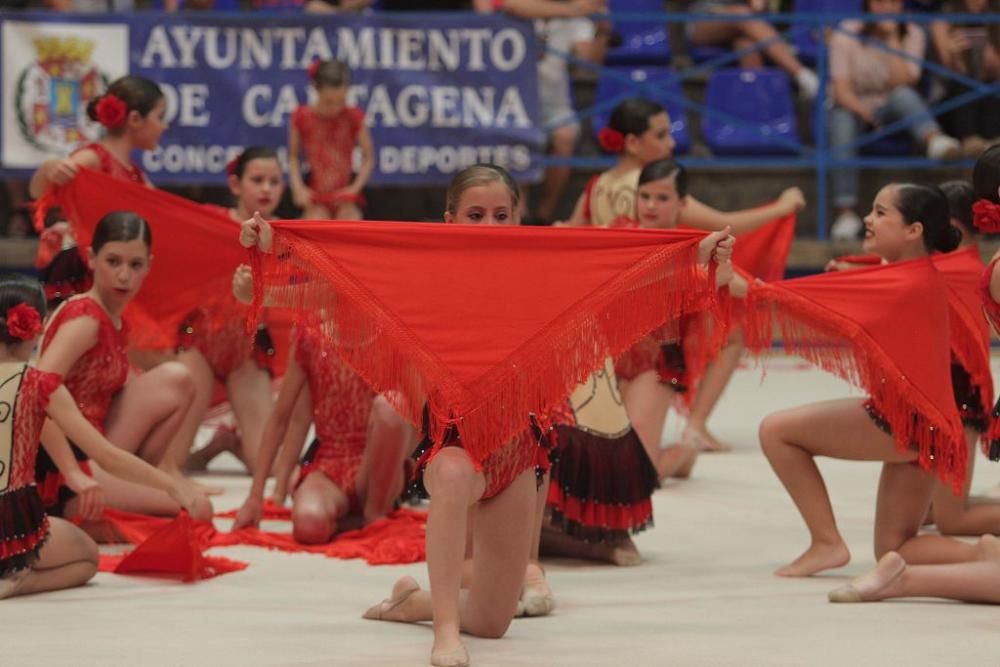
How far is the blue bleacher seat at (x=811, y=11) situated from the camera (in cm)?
1046

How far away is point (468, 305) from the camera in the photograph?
12.0 ft

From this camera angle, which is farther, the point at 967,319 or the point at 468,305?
the point at 967,319

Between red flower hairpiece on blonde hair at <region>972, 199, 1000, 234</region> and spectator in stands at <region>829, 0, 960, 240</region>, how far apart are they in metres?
5.66

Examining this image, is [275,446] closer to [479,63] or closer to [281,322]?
[281,322]

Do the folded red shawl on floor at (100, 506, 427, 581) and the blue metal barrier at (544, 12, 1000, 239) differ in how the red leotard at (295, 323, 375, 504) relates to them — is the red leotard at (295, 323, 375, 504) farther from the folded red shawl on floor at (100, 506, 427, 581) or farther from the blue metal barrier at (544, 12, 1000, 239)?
the blue metal barrier at (544, 12, 1000, 239)

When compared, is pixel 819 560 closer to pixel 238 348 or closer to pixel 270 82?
pixel 238 348

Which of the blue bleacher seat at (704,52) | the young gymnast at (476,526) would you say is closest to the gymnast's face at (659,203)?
the young gymnast at (476,526)

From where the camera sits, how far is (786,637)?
369cm

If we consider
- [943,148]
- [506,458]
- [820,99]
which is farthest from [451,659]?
[943,148]

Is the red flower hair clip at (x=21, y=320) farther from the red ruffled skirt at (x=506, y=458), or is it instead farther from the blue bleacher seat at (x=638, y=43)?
the blue bleacher seat at (x=638, y=43)

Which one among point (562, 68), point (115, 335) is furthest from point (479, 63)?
point (115, 335)

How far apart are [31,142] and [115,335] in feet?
14.7

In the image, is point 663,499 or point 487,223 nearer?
point 487,223

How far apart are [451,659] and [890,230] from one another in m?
1.91
